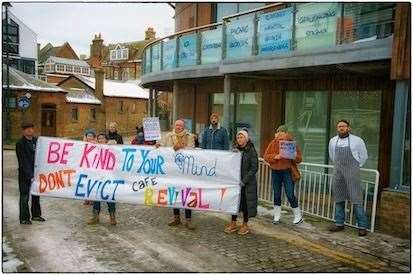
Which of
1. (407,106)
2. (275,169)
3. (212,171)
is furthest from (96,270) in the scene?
(407,106)

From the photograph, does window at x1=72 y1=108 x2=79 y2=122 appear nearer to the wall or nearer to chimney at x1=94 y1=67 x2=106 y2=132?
chimney at x1=94 y1=67 x2=106 y2=132

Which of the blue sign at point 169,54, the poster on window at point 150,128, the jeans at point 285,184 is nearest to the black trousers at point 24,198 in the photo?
the poster on window at point 150,128

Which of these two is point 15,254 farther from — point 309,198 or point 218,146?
point 309,198

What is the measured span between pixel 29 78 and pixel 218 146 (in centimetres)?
2989

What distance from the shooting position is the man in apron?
7.26 m

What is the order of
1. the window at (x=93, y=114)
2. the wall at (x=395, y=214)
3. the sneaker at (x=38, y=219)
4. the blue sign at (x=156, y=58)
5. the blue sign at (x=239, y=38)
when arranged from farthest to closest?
the window at (x=93, y=114), the blue sign at (x=156, y=58), the blue sign at (x=239, y=38), the sneaker at (x=38, y=219), the wall at (x=395, y=214)

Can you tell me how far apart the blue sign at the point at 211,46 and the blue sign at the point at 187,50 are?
0.45 m

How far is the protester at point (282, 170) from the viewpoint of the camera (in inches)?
306

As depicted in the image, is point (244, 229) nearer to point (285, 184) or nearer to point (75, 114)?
point (285, 184)

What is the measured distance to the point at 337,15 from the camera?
30.8 ft

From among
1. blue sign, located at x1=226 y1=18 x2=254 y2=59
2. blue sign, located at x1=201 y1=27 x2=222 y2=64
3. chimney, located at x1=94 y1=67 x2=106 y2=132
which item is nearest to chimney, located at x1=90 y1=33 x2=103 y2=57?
chimney, located at x1=94 y1=67 x2=106 y2=132

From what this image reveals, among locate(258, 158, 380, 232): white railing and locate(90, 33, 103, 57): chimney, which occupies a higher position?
locate(90, 33, 103, 57): chimney

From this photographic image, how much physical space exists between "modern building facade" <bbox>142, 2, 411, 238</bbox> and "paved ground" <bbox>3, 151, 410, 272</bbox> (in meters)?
1.22

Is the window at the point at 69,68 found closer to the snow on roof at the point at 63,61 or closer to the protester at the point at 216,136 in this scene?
the snow on roof at the point at 63,61
